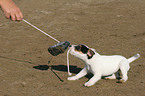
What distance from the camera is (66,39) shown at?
9.71 metres

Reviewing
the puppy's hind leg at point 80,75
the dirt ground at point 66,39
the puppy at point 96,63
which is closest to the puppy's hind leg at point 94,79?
the puppy at point 96,63

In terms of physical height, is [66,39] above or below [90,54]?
below

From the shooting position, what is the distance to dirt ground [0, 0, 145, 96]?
18.6ft

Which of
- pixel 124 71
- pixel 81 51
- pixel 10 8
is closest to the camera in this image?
pixel 10 8

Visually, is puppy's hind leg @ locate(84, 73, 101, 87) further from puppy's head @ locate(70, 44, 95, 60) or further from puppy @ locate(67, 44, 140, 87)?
puppy's head @ locate(70, 44, 95, 60)

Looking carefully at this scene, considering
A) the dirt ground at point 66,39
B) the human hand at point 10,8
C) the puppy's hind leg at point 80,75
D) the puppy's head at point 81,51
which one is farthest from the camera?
the puppy's hind leg at point 80,75

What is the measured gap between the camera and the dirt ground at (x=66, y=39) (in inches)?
224

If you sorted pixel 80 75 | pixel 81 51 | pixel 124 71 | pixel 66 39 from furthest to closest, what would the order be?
pixel 66 39, pixel 80 75, pixel 124 71, pixel 81 51

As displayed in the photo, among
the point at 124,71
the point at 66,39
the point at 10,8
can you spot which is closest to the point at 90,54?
the point at 124,71

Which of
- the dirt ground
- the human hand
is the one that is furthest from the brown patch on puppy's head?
the human hand

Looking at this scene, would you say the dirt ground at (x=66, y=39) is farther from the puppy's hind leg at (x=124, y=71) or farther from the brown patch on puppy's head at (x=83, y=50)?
the brown patch on puppy's head at (x=83, y=50)

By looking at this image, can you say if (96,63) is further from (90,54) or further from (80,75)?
(80,75)

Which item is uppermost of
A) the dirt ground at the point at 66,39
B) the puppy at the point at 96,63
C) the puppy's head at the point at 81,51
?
the puppy's head at the point at 81,51

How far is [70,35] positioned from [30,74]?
4.03m
